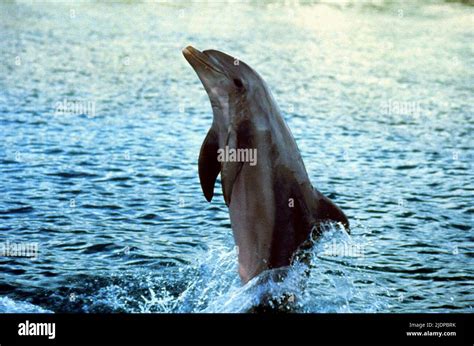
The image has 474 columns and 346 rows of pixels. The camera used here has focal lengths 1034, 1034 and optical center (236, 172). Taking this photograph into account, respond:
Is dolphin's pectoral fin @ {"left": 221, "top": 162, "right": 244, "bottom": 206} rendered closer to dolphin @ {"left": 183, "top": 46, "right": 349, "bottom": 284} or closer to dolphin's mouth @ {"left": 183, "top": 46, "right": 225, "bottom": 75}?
dolphin @ {"left": 183, "top": 46, "right": 349, "bottom": 284}

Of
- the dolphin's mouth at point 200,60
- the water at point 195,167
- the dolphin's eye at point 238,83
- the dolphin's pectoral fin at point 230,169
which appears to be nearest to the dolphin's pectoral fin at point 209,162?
the dolphin's pectoral fin at point 230,169

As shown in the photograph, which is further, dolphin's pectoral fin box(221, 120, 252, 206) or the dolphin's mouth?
the dolphin's mouth

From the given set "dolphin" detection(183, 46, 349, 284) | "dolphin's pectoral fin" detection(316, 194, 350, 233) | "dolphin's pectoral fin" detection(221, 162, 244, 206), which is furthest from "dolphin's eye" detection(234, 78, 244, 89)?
"dolphin's pectoral fin" detection(316, 194, 350, 233)

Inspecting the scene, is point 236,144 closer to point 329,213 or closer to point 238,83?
point 238,83

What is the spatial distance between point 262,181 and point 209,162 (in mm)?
821

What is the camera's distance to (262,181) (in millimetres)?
11336

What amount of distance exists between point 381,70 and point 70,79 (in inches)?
364

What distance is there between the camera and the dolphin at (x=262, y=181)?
11258mm

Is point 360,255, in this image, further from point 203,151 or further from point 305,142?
point 305,142

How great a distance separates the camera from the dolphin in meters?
11.3

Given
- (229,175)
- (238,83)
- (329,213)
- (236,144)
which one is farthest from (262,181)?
(238,83)

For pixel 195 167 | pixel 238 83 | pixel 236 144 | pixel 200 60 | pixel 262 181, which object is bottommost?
pixel 195 167

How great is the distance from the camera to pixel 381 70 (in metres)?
30.4

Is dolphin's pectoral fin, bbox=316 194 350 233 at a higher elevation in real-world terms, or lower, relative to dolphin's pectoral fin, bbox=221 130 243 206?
lower
